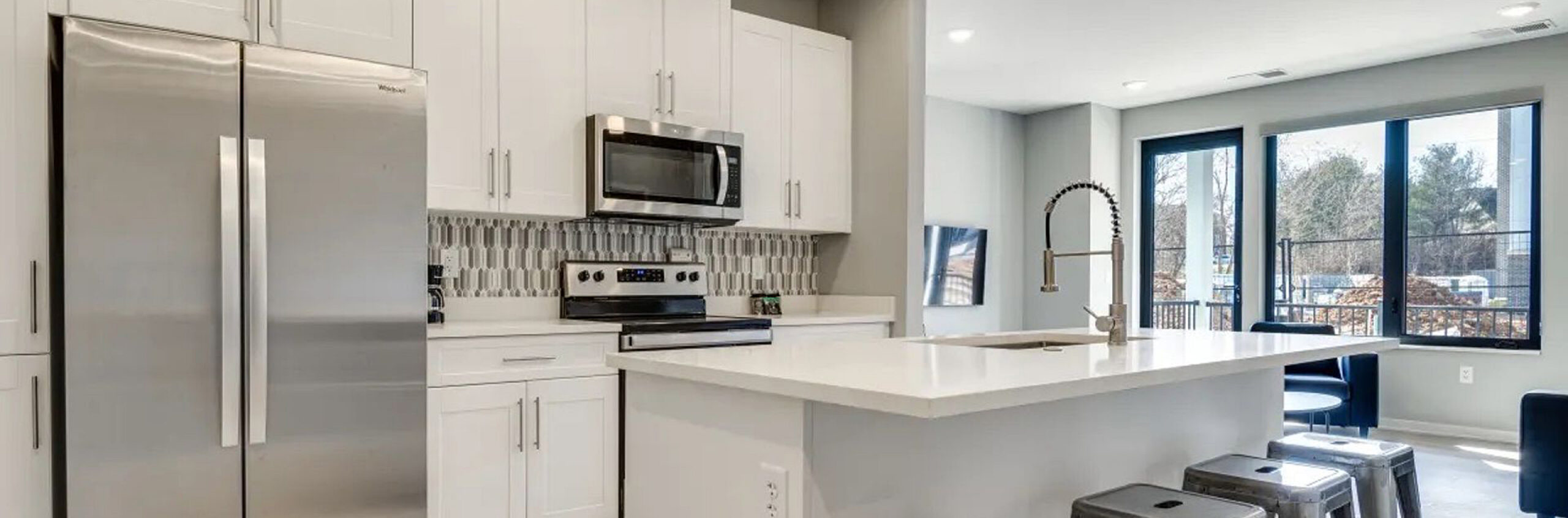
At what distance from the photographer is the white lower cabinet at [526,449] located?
299cm

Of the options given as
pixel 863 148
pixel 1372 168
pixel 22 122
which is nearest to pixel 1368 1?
pixel 1372 168

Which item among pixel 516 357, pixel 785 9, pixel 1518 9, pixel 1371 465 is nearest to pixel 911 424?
pixel 1371 465

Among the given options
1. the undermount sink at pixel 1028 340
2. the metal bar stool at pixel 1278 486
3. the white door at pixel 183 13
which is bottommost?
the metal bar stool at pixel 1278 486

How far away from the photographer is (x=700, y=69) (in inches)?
157

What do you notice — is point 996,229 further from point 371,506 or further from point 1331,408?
point 371,506

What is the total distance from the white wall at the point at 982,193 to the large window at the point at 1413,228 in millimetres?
1878

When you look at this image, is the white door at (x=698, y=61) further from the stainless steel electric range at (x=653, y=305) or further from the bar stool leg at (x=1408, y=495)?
the bar stool leg at (x=1408, y=495)

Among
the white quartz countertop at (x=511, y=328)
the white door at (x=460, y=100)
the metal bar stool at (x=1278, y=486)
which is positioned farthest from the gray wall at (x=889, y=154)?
the metal bar stool at (x=1278, y=486)

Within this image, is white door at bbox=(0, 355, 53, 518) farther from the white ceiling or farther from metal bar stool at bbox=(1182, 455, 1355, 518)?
the white ceiling

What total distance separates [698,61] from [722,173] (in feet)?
1.65

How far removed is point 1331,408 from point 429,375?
471cm

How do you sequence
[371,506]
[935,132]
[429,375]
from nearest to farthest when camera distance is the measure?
[371,506] < [429,375] < [935,132]

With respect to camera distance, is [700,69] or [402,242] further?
[700,69]

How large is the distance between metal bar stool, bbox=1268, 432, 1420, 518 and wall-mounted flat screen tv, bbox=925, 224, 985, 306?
416cm
